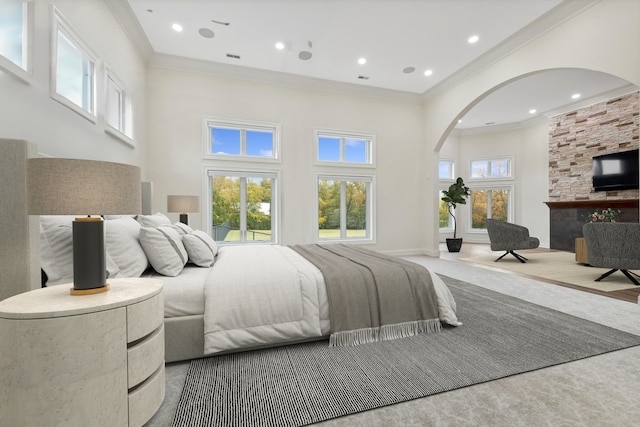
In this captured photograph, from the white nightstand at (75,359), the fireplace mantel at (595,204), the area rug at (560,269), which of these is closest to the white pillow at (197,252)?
the white nightstand at (75,359)

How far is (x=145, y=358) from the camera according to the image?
1.26 metres

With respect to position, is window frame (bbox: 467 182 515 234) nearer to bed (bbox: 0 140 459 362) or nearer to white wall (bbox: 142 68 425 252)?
white wall (bbox: 142 68 425 252)

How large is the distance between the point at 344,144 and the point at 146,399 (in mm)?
5385

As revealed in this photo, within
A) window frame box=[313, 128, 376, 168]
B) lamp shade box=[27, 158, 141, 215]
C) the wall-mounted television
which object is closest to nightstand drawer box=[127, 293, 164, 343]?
lamp shade box=[27, 158, 141, 215]

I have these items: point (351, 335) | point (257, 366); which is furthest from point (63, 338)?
point (351, 335)

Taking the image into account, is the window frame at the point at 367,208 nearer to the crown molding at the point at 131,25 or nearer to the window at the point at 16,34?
the crown molding at the point at 131,25

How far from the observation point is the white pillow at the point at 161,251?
2.00 m

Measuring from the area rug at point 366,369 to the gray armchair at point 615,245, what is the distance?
1977 mm

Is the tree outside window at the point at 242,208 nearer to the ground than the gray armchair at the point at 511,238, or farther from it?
farther from it

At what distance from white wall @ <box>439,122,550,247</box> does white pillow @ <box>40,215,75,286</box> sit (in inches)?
364

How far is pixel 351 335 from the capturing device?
2014 millimetres

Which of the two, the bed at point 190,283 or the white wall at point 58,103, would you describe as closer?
the bed at point 190,283

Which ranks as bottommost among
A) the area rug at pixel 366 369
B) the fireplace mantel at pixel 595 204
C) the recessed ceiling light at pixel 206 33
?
the area rug at pixel 366 369

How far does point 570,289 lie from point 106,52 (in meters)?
6.27
